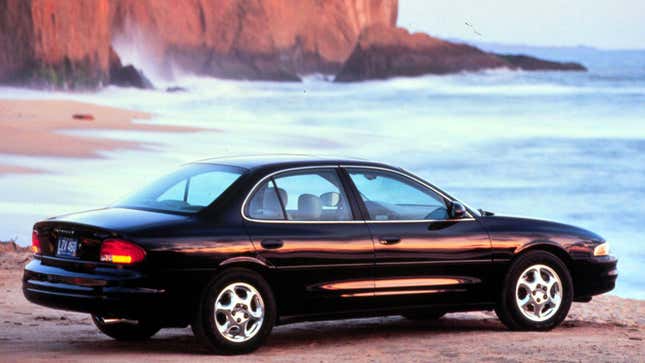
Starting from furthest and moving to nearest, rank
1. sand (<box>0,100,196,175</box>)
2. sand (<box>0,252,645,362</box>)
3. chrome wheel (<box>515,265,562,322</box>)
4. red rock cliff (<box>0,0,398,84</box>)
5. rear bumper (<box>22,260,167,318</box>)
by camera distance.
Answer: red rock cliff (<box>0,0,398,84</box>) < sand (<box>0,100,196,175</box>) < chrome wheel (<box>515,265,562,322</box>) < sand (<box>0,252,645,362</box>) < rear bumper (<box>22,260,167,318</box>)

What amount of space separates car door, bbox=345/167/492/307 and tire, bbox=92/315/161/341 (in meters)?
1.74

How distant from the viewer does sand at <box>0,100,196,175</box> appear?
38.4 m

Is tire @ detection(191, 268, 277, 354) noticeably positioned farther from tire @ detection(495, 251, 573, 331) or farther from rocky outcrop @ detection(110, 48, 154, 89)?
rocky outcrop @ detection(110, 48, 154, 89)

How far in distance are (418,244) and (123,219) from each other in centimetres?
220

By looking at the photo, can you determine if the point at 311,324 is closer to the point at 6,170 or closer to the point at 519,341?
the point at 519,341

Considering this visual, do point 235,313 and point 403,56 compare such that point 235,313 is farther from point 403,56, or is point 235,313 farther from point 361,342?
point 403,56

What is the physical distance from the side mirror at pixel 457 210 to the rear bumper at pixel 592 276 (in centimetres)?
116

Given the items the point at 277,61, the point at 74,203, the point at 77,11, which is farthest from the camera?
the point at 277,61

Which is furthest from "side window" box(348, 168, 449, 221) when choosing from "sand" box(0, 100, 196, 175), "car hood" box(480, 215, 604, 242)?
"sand" box(0, 100, 196, 175)

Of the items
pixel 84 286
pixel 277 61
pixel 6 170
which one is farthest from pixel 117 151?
pixel 277 61

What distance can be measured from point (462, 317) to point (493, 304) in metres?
1.51

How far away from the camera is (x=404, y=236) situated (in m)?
10.3

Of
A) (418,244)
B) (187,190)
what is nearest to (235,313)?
(187,190)

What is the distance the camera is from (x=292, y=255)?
32.2ft
